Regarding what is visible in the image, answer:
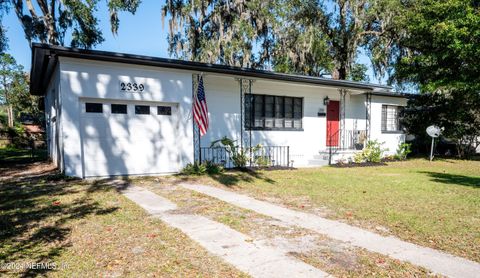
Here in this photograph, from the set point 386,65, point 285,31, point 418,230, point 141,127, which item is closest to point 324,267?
point 418,230

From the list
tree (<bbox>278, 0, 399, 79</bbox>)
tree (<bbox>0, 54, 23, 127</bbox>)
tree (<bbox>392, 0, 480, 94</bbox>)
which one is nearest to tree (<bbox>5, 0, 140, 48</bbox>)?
tree (<bbox>278, 0, 399, 79</bbox>)

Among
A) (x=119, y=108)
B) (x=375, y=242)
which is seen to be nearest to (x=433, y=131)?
(x=375, y=242)

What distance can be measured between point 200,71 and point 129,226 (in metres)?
6.53

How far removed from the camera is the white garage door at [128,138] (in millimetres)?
8820

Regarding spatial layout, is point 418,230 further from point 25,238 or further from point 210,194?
point 25,238

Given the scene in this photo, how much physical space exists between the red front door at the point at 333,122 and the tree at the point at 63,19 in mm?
14566

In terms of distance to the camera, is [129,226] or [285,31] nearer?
[129,226]

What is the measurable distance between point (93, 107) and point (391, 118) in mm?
14661

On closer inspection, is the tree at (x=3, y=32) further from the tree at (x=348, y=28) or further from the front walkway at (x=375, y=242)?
the front walkway at (x=375, y=242)

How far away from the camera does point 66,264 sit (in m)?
3.26

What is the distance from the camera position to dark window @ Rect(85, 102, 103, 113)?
28.8ft

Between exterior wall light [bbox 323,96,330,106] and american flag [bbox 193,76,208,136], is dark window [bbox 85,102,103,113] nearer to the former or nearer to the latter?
american flag [bbox 193,76,208,136]

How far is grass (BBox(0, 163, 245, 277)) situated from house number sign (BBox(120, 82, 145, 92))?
3.75 m

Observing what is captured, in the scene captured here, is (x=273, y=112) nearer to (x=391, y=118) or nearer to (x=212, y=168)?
(x=212, y=168)
